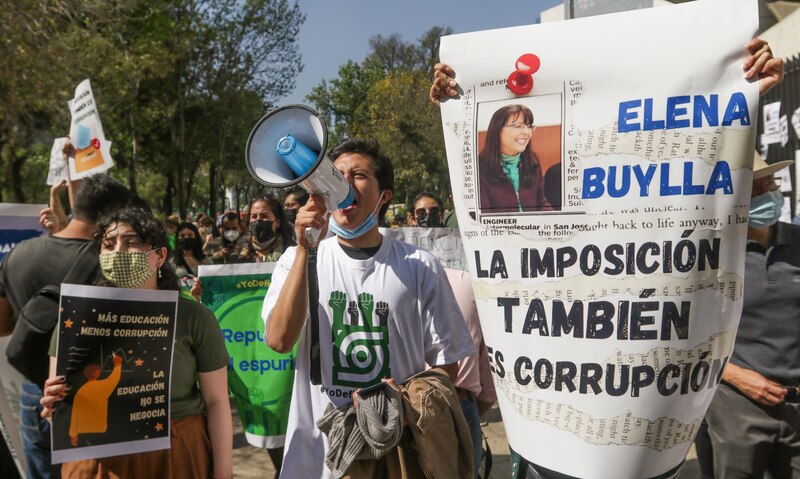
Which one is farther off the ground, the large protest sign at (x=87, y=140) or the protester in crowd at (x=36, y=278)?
the large protest sign at (x=87, y=140)

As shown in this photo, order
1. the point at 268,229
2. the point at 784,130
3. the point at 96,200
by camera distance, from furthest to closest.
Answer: the point at 784,130 → the point at 268,229 → the point at 96,200

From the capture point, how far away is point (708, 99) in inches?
60.1

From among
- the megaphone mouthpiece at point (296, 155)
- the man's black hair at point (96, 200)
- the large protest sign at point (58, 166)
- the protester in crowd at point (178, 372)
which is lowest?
the protester in crowd at point (178, 372)

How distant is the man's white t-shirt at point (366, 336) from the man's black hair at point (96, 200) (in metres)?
1.31

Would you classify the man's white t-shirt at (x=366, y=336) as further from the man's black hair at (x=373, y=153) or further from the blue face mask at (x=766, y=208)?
the blue face mask at (x=766, y=208)

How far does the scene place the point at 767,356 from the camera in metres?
2.83

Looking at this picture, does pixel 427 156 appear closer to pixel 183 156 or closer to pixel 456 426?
pixel 183 156

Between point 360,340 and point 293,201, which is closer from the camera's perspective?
point 360,340

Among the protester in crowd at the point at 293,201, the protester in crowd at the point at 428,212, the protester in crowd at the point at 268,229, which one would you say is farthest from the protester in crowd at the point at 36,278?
the protester in crowd at the point at 428,212

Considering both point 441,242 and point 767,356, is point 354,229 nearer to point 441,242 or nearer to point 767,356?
point 767,356

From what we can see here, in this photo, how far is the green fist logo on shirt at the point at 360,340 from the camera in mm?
2059

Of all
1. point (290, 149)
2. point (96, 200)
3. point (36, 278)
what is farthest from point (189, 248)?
point (290, 149)

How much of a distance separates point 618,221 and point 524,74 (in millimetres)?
455

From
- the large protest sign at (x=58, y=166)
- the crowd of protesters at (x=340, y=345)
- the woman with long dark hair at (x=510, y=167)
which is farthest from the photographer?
the large protest sign at (x=58, y=166)
